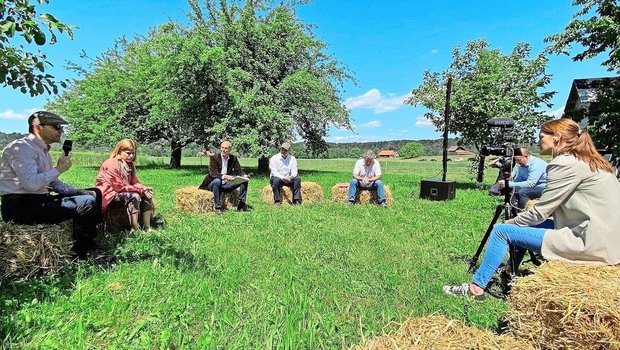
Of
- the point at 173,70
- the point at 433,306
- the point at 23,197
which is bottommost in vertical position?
the point at 433,306

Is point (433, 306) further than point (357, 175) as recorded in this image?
No

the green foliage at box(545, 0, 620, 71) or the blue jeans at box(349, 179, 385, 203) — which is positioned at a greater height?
the green foliage at box(545, 0, 620, 71)

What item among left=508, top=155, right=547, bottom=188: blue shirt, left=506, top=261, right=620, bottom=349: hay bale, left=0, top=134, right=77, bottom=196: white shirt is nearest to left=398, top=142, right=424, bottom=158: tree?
left=508, top=155, right=547, bottom=188: blue shirt

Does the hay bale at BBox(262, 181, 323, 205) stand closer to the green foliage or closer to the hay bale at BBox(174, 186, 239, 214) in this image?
the hay bale at BBox(174, 186, 239, 214)

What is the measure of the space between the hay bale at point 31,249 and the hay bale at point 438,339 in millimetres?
3006

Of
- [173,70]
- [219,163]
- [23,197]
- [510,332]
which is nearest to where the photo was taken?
[510,332]

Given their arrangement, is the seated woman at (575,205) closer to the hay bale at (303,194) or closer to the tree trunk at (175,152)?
the hay bale at (303,194)

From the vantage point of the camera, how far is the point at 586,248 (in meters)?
2.61

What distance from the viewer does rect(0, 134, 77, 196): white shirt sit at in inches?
142

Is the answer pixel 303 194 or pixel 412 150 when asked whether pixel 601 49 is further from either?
pixel 412 150

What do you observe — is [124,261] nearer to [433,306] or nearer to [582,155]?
[433,306]

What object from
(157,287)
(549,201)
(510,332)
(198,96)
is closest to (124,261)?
(157,287)

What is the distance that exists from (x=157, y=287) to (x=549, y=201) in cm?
308

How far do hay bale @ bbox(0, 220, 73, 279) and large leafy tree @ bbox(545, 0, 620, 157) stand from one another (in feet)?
39.4
